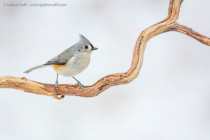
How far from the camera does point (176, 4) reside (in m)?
1.27

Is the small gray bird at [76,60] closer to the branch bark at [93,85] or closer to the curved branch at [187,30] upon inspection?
the branch bark at [93,85]

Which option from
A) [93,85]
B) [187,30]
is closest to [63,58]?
[93,85]

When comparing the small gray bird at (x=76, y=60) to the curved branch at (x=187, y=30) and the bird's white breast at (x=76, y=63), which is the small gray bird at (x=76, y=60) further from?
the curved branch at (x=187, y=30)

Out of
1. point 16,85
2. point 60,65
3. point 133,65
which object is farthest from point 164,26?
point 16,85

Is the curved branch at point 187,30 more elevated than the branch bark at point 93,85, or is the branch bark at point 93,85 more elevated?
the curved branch at point 187,30

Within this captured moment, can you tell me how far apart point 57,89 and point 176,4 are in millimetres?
660

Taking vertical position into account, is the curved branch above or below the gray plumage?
above

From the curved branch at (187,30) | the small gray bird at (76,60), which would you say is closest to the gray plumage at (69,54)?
the small gray bird at (76,60)

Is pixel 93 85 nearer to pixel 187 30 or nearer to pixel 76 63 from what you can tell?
pixel 76 63

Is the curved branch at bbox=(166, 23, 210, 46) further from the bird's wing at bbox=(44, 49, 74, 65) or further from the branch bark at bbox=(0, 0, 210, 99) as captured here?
the bird's wing at bbox=(44, 49, 74, 65)

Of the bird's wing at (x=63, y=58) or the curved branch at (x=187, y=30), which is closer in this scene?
the bird's wing at (x=63, y=58)

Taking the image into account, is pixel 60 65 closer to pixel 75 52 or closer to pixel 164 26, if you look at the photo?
pixel 75 52

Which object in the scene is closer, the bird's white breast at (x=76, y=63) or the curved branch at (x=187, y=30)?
the bird's white breast at (x=76, y=63)

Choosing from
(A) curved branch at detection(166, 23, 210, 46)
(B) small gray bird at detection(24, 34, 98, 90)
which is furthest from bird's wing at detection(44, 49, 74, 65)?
(A) curved branch at detection(166, 23, 210, 46)
